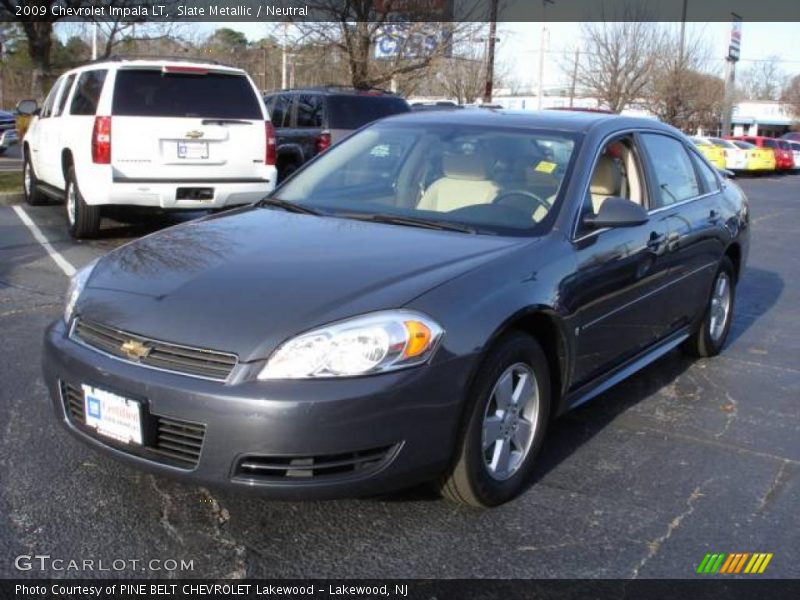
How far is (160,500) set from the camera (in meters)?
3.23

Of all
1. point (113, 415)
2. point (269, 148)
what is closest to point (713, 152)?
point (269, 148)

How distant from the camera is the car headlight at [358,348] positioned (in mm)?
2756

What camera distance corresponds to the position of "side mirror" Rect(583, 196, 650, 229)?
3.75 m

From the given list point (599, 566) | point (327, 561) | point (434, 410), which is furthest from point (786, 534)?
point (327, 561)

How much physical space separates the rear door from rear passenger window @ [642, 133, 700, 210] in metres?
4.71

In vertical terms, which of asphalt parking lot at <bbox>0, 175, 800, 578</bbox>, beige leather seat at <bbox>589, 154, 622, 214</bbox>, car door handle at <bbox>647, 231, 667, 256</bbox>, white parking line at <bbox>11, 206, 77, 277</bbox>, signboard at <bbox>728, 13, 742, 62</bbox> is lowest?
asphalt parking lot at <bbox>0, 175, 800, 578</bbox>

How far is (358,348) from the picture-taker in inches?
110

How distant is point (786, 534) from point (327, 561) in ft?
5.78

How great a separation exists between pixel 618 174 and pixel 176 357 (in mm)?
2687

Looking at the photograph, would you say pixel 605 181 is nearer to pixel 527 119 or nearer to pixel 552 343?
pixel 527 119

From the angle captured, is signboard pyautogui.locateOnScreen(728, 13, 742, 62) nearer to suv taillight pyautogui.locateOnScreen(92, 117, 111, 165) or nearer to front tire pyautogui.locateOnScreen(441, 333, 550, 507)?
suv taillight pyautogui.locateOnScreen(92, 117, 111, 165)

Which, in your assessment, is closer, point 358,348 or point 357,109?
point 358,348

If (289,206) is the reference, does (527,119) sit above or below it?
above

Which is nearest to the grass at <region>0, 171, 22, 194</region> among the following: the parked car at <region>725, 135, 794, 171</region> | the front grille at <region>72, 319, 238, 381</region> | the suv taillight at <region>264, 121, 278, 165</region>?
the suv taillight at <region>264, 121, 278, 165</region>
